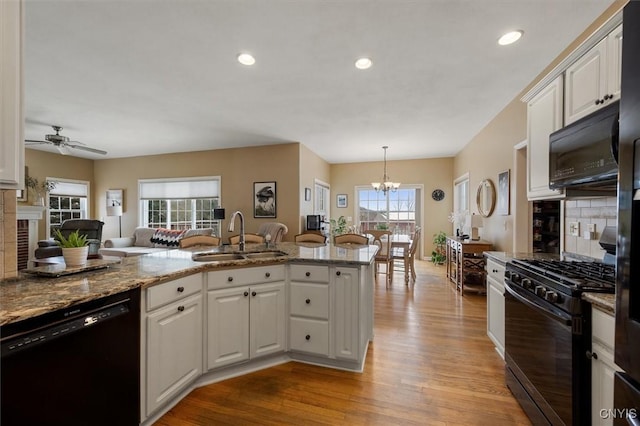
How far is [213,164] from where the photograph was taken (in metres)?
6.32

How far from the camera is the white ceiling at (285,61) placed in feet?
6.43

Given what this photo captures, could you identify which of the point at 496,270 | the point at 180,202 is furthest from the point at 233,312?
the point at 180,202

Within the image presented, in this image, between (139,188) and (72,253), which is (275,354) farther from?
(139,188)

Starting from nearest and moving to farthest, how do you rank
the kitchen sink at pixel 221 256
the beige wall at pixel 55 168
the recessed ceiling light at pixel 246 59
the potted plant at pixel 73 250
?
the potted plant at pixel 73 250
the kitchen sink at pixel 221 256
the recessed ceiling light at pixel 246 59
the beige wall at pixel 55 168

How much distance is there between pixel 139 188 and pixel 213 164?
228 centimetres

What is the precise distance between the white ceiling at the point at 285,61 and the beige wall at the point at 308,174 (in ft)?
3.94

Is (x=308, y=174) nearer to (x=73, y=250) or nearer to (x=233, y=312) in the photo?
(x=233, y=312)

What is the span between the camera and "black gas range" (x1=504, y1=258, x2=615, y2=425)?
1205 millimetres

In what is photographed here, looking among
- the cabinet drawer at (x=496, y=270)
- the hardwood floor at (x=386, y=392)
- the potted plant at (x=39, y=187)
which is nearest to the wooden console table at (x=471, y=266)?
the hardwood floor at (x=386, y=392)

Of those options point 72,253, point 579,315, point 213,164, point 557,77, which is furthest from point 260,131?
point 579,315

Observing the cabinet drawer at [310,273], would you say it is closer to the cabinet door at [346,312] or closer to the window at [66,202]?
the cabinet door at [346,312]

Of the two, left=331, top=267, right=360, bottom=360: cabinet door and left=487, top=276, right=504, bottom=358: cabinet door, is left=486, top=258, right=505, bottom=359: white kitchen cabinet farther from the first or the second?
left=331, top=267, right=360, bottom=360: cabinet door

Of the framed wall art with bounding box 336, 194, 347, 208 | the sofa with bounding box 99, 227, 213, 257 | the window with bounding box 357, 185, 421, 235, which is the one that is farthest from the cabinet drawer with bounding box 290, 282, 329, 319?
the framed wall art with bounding box 336, 194, 347, 208

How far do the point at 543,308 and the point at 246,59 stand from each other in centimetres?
300
